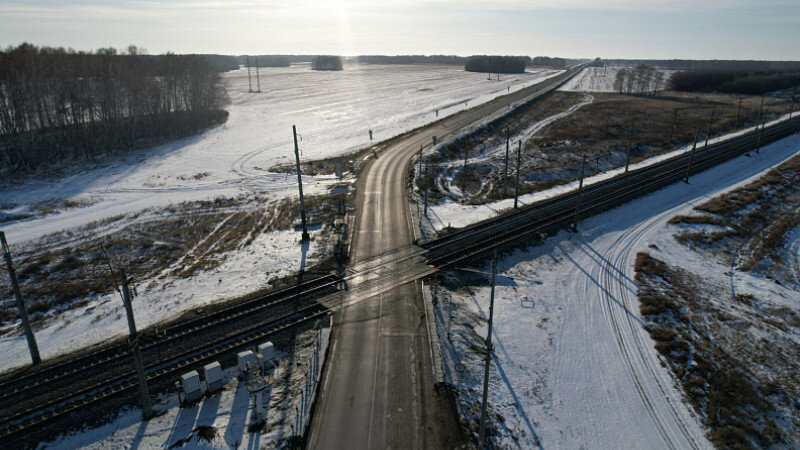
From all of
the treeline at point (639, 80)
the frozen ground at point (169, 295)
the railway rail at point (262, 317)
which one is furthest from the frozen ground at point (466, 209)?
the treeline at point (639, 80)

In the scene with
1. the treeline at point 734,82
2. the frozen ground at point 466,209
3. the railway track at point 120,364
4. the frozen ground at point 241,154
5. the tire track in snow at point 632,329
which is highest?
the treeline at point 734,82

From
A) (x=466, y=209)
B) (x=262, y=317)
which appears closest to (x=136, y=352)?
(x=262, y=317)

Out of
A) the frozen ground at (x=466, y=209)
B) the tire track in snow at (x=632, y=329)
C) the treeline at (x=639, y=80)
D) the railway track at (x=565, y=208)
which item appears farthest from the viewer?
the treeline at (x=639, y=80)

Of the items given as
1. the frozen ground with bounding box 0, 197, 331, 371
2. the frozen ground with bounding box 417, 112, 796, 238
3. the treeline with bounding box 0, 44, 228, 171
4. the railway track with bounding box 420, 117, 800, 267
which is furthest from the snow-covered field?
the railway track with bounding box 420, 117, 800, 267

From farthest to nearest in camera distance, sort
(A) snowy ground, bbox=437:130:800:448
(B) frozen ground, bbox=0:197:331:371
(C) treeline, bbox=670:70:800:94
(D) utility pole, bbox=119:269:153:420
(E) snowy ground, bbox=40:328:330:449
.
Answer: (C) treeline, bbox=670:70:800:94, (B) frozen ground, bbox=0:197:331:371, (A) snowy ground, bbox=437:130:800:448, (E) snowy ground, bbox=40:328:330:449, (D) utility pole, bbox=119:269:153:420

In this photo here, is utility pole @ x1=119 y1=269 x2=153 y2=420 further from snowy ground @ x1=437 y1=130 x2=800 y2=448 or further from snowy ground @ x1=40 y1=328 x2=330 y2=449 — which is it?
snowy ground @ x1=437 y1=130 x2=800 y2=448

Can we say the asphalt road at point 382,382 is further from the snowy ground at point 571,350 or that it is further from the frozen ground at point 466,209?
the frozen ground at point 466,209
